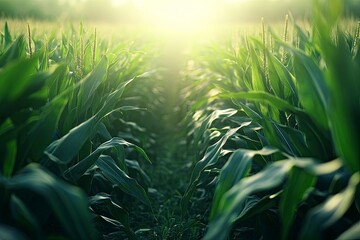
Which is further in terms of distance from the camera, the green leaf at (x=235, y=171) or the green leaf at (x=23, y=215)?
the green leaf at (x=235, y=171)

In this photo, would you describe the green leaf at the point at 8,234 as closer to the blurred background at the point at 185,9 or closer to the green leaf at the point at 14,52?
the green leaf at the point at 14,52

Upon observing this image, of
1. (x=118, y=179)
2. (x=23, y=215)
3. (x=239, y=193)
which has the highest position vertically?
(x=239, y=193)

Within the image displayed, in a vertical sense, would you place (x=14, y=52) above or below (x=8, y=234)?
above

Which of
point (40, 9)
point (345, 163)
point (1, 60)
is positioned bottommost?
point (40, 9)

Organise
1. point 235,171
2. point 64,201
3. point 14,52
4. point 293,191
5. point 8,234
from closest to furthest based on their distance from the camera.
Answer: point 8,234, point 64,201, point 293,191, point 235,171, point 14,52

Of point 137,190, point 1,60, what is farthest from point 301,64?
point 1,60

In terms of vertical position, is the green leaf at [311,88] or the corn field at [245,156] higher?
the green leaf at [311,88]

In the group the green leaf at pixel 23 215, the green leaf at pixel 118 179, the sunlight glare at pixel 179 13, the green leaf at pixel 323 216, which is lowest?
the sunlight glare at pixel 179 13

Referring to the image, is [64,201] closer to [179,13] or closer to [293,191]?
[293,191]

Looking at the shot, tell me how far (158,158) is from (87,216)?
12.5ft

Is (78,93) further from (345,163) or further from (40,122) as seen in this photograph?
(345,163)

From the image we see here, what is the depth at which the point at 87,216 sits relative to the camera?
1.49 m

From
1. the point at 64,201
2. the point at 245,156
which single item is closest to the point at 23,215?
the point at 64,201

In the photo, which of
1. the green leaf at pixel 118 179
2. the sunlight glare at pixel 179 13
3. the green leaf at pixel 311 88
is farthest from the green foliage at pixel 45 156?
Result: the sunlight glare at pixel 179 13
